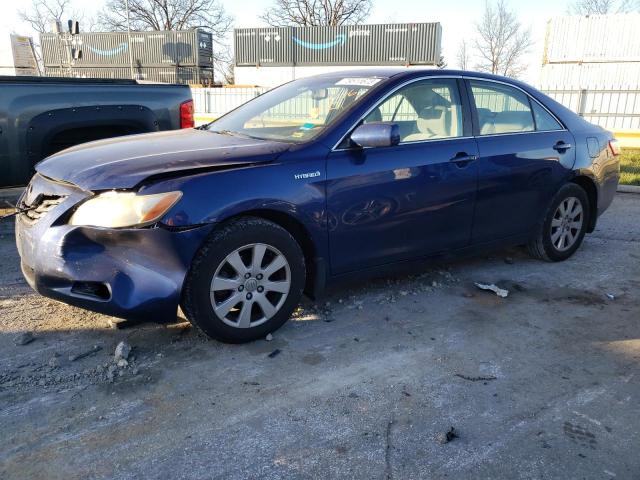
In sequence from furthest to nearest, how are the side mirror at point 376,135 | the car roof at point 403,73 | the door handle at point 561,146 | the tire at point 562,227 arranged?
the tire at point 562,227 → the door handle at point 561,146 → the car roof at point 403,73 → the side mirror at point 376,135

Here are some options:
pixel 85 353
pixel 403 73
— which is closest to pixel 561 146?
pixel 403 73

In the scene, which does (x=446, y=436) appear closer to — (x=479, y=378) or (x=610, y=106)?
(x=479, y=378)

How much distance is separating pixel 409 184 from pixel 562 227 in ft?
6.83

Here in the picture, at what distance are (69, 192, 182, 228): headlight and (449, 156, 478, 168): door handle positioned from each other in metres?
A: 2.07

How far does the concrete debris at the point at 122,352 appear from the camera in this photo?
3.06m

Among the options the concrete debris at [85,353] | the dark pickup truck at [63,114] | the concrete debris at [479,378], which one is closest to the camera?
the concrete debris at [479,378]

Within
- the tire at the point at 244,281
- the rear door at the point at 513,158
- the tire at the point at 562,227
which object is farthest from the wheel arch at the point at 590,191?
the tire at the point at 244,281

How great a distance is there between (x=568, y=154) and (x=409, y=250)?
6.50 ft

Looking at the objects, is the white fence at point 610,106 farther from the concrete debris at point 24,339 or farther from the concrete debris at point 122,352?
the concrete debris at point 24,339

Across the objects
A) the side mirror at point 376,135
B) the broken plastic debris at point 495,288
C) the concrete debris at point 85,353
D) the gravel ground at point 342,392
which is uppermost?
the side mirror at point 376,135

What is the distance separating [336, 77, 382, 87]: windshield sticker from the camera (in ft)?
12.8

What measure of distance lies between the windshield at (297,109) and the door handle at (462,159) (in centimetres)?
80

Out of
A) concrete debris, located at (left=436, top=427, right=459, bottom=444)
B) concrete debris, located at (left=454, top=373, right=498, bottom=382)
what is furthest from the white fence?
concrete debris, located at (left=436, top=427, right=459, bottom=444)

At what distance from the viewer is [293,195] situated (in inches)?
129
